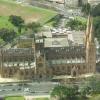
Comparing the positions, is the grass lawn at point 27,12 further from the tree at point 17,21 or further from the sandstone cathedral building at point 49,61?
the sandstone cathedral building at point 49,61

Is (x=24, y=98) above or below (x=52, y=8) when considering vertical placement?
below

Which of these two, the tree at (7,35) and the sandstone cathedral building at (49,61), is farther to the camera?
the tree at (7,35)

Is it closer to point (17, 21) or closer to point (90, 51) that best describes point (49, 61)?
point (90, 51)

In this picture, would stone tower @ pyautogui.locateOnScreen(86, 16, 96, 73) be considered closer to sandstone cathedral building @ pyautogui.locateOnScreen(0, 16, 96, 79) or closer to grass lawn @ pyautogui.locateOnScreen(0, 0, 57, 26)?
sandstone cathedral building @ pyautogui.locateOnScreen(0, 16, 96, 79)

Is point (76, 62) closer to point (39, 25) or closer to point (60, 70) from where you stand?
point (60, 70)

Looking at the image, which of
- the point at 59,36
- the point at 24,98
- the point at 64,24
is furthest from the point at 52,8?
the point at 24,98

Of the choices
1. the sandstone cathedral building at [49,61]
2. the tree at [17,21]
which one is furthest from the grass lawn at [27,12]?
the sandstone cathedral building at [49,61]

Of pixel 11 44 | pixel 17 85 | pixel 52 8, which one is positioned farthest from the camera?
pixel 52 8

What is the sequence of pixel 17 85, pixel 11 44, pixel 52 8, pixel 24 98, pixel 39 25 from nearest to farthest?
pixel 24 98
pixel 17 85
pixel 11 44
pixel 39 25
pixel 52 8
